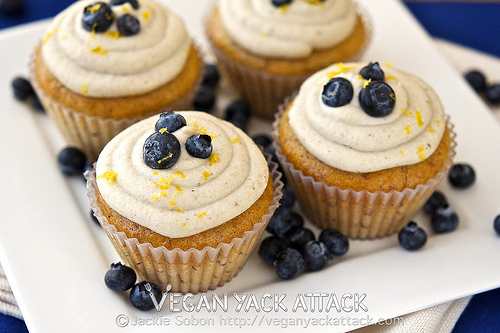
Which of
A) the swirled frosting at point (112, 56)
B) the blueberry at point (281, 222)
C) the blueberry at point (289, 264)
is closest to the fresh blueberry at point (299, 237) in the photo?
the blueberry at point (281, 222)

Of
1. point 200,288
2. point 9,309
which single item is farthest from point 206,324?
point 9,309

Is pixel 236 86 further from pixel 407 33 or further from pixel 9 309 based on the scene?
pixel 9 309

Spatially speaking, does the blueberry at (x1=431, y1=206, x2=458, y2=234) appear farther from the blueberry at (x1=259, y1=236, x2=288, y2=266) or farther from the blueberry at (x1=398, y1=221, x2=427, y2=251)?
the blueberry at (x1=259, y1=236, x2=288, y2=266)

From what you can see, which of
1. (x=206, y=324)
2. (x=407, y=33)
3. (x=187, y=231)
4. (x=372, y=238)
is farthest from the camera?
(x=407, y=33)

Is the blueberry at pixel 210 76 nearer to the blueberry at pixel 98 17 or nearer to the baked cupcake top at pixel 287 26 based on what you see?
the baked cupcake top at pixel 287 26

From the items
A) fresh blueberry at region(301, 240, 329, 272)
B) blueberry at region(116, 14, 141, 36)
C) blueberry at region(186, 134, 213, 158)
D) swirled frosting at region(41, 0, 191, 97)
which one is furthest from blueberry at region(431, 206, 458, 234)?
blueberry at region(116, 14, 141, 36)

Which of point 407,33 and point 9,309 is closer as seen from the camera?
point 9,309
